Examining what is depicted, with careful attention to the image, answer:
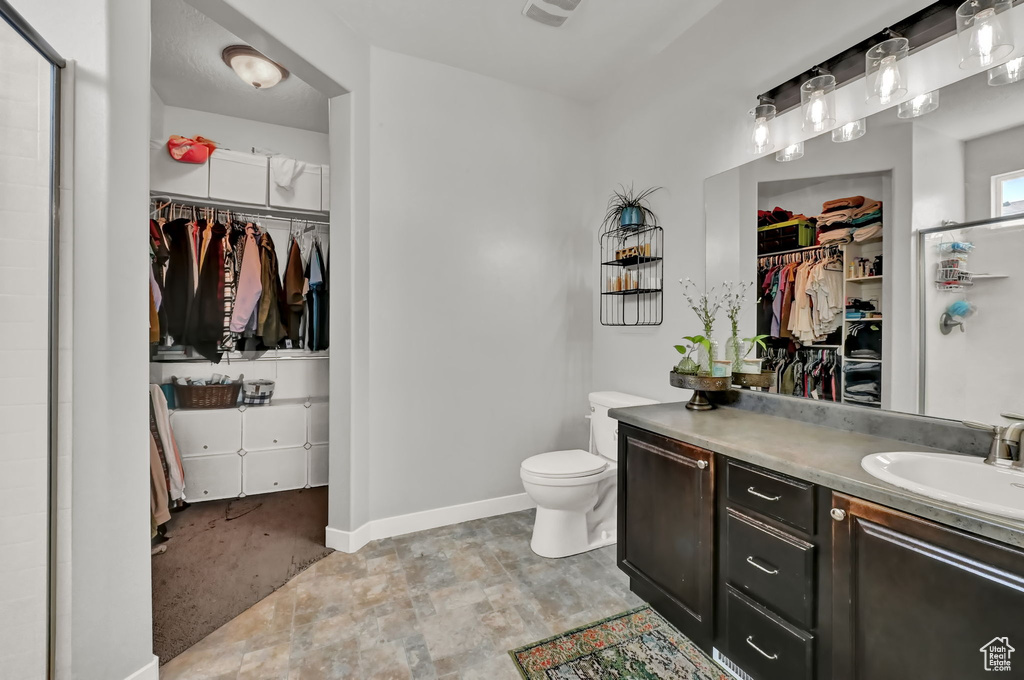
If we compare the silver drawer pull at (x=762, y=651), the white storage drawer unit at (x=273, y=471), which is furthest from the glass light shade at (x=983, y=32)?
the white storage drawer unit at (x=273, y=471)

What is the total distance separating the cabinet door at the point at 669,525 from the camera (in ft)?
5.17

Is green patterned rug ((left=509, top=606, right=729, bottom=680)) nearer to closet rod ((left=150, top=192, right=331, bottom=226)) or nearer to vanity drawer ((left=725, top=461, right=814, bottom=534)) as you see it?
vanity drawer ((left=725, top=461, right=814, bottom=534))

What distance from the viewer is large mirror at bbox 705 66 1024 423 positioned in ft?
4.16

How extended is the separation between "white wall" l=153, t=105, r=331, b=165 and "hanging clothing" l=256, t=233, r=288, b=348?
726 millimetres

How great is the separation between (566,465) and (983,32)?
215 cm

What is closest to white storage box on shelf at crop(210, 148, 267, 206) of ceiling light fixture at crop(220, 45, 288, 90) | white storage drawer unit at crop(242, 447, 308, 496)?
ceiling light fixture at crop(220, 45, 288, 90)

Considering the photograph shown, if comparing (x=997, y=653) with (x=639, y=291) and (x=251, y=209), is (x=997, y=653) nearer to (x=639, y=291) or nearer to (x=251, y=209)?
(x=639, y=291)

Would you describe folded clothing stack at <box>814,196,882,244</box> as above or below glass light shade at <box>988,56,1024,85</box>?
below

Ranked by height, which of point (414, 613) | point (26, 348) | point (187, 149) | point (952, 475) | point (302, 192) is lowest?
point (414, 613)

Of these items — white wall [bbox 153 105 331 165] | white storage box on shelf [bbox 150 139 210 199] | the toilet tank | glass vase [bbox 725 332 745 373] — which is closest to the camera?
glass vase [bbox 725 332 745 373]

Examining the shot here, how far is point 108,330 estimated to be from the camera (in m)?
1.34

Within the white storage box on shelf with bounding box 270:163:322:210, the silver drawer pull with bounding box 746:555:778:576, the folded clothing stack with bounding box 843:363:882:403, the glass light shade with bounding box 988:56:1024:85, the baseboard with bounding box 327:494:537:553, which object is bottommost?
the baseboard with bounding box 327:494:537:553

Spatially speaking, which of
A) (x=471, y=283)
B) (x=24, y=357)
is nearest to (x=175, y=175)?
(x=471, y=283)

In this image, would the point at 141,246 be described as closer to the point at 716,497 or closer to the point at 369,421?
the point at 369,421
